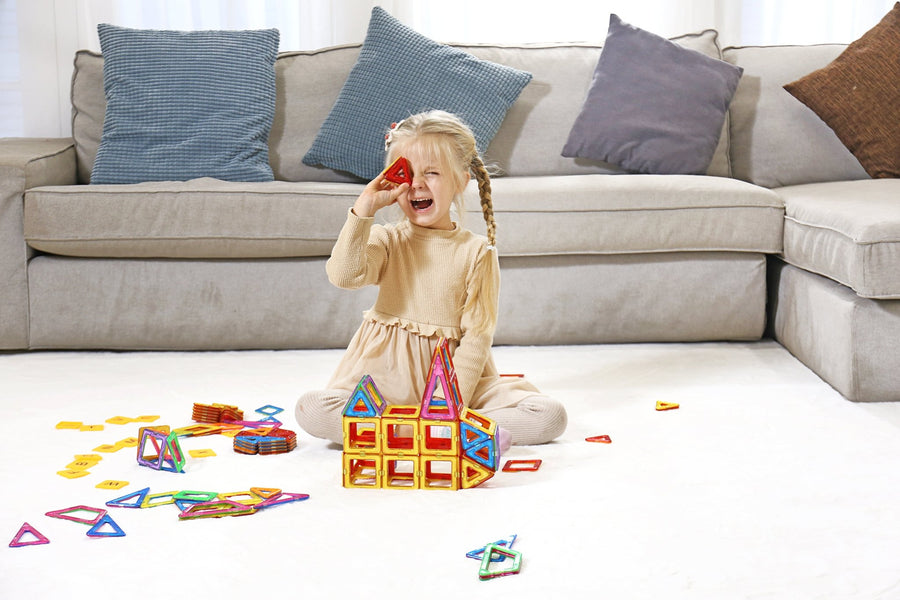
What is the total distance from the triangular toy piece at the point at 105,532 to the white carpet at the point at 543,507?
0.06ft

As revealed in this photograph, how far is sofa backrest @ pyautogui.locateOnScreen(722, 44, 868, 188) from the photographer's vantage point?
3041 millimetres

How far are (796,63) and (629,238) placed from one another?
112 cm

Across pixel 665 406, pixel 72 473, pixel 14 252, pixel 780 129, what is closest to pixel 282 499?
pixel 72 473

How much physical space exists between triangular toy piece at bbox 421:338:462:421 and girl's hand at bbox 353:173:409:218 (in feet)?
0.98

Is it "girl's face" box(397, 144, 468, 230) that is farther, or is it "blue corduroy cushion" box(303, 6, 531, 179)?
"blue corduroy cushion" box(303, 6, 531, 179)

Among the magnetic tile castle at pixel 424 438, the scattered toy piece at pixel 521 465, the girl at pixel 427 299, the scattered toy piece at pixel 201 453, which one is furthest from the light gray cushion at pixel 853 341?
the scattered toy piece at pixel 201 453

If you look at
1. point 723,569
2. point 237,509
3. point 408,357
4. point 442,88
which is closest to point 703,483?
point 723,569

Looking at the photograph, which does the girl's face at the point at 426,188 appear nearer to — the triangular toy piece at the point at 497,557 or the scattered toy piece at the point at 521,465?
the scattered toy piece at the point at 521,465

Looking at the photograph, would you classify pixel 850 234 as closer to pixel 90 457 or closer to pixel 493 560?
pixel 493 560

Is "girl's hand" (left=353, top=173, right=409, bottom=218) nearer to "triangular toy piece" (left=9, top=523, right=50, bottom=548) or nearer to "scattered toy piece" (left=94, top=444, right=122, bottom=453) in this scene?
"scattered toy piece" (left=94, top=444, right=122, bottom=453)

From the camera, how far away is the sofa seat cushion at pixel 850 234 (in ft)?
6.66

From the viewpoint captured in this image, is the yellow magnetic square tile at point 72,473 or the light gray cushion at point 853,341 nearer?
the yellow magnetic square tile at point 72,473

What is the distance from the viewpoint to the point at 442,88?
9.71ft

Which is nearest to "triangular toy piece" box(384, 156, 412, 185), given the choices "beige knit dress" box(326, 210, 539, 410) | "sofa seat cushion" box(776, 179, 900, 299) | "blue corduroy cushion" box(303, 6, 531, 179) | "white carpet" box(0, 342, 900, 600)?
"beige knit dress" box(326, 210, 539, 410)
